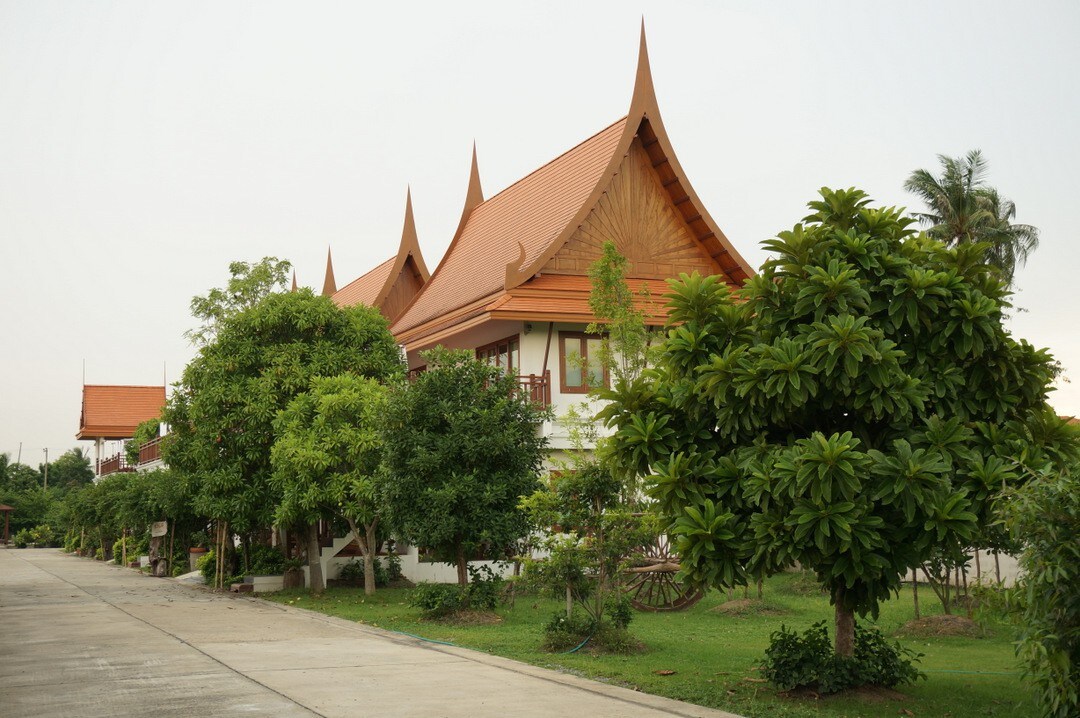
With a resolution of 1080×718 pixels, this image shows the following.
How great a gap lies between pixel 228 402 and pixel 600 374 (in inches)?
307

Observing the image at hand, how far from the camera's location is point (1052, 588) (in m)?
7.34

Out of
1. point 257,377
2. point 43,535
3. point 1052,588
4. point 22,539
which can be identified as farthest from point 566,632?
point 22,539

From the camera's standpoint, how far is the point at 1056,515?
7.26 metres

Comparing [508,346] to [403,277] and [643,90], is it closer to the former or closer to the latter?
[643,90]

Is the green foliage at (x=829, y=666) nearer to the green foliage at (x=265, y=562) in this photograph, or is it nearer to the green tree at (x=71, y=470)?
the green foliage at (x=265, y=562)

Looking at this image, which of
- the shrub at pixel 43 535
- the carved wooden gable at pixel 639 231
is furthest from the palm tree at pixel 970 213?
the shrub at pixel 43 535

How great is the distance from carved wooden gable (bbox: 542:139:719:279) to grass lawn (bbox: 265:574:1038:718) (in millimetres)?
7435

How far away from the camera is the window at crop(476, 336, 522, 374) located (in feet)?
79.5

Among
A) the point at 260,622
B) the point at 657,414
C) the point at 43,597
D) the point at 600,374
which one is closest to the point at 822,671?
the point at 657,414

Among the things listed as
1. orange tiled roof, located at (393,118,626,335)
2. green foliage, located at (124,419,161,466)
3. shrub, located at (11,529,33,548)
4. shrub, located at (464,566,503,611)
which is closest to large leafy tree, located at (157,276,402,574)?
orange tiled roof, located at (393,118,626,335)

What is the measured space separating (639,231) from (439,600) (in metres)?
10.8

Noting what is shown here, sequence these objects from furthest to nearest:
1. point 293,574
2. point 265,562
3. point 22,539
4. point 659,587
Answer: point 22,539, point 265,562, point 293,574, point 659,587

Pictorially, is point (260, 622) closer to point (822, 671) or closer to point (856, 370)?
point (822, 671)

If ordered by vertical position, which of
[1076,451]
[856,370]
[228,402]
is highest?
[228,402]
